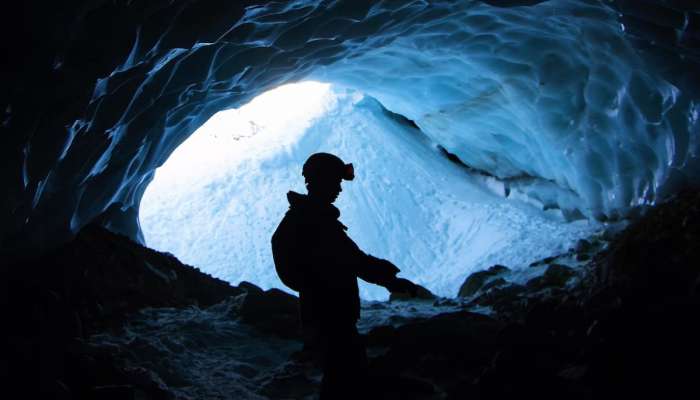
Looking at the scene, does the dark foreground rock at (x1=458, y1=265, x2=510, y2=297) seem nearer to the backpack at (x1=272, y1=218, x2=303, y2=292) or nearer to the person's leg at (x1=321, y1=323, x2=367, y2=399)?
the person's leg at (x1=321, y1=323, x2=367, y2=399)

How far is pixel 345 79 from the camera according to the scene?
866 cm

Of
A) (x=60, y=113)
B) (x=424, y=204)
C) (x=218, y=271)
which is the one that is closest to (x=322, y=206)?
(x=60, y=113)

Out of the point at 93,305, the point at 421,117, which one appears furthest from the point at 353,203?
the point at 93,305

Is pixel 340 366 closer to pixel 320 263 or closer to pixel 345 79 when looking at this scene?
pixel 320 263

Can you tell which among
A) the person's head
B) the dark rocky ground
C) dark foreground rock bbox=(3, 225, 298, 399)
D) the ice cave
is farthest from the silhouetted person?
dark foreground rock bbox=(3, 225, 298, 399)

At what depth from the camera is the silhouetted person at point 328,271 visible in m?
2.67

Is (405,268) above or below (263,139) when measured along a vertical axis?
below

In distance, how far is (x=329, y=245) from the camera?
2.66 meters

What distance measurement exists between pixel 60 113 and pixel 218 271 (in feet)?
41.7

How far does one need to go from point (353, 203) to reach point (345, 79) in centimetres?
781

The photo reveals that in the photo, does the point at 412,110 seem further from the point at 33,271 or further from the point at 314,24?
the point at 33,271

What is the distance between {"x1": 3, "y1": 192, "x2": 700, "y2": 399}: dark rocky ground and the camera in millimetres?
2645

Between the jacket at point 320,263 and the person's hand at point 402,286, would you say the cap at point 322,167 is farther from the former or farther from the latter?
the person's hand at point 402,286

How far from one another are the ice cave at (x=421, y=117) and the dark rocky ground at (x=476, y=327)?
2 centimetres
